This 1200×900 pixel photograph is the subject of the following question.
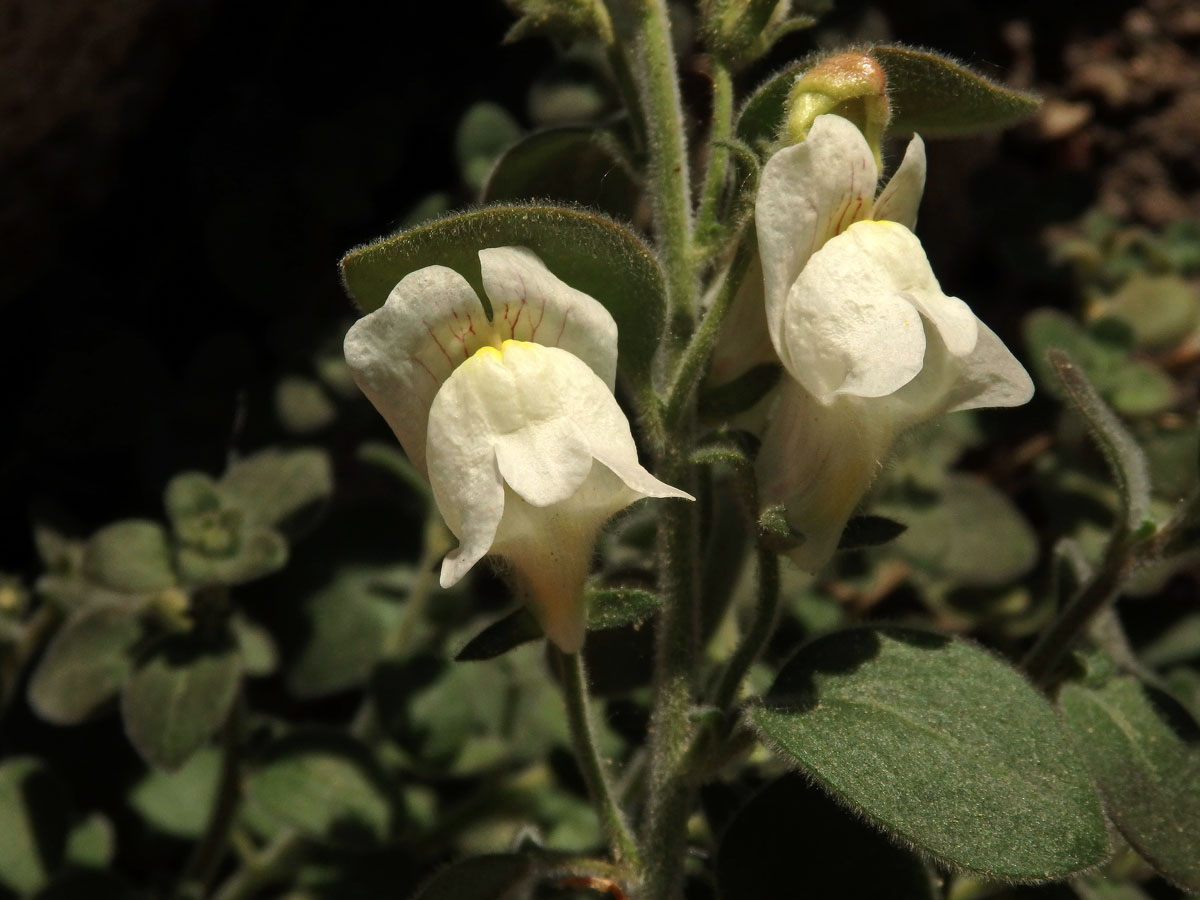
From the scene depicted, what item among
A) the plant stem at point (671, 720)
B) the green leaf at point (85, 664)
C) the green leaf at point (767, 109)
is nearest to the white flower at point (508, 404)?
the plant stem at point (671, 720)

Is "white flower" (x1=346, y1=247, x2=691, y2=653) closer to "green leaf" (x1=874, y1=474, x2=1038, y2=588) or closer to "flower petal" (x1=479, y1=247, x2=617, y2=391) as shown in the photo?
"flower petal" (x1=479, y1=247, x2=617, y2=391)

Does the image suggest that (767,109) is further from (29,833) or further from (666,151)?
(29,833)

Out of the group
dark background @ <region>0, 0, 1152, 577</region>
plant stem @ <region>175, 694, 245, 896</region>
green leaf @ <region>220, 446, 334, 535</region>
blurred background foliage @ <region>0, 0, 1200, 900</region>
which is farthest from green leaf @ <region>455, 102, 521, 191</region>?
plant stem @ <region>175, 694, 245, 896</region>

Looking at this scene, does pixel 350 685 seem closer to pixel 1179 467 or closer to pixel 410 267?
pixel 410 267

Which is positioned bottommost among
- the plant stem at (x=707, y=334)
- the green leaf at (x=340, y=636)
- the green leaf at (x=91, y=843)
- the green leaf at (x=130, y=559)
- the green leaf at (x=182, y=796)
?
the green leaf at (x=182, y=796)

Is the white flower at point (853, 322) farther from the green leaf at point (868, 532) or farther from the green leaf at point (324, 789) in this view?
the green leaf at point (324, 789)

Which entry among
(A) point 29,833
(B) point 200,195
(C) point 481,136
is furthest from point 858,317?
(B) point 200,195

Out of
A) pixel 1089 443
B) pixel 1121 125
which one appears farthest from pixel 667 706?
pixel 1121 125
